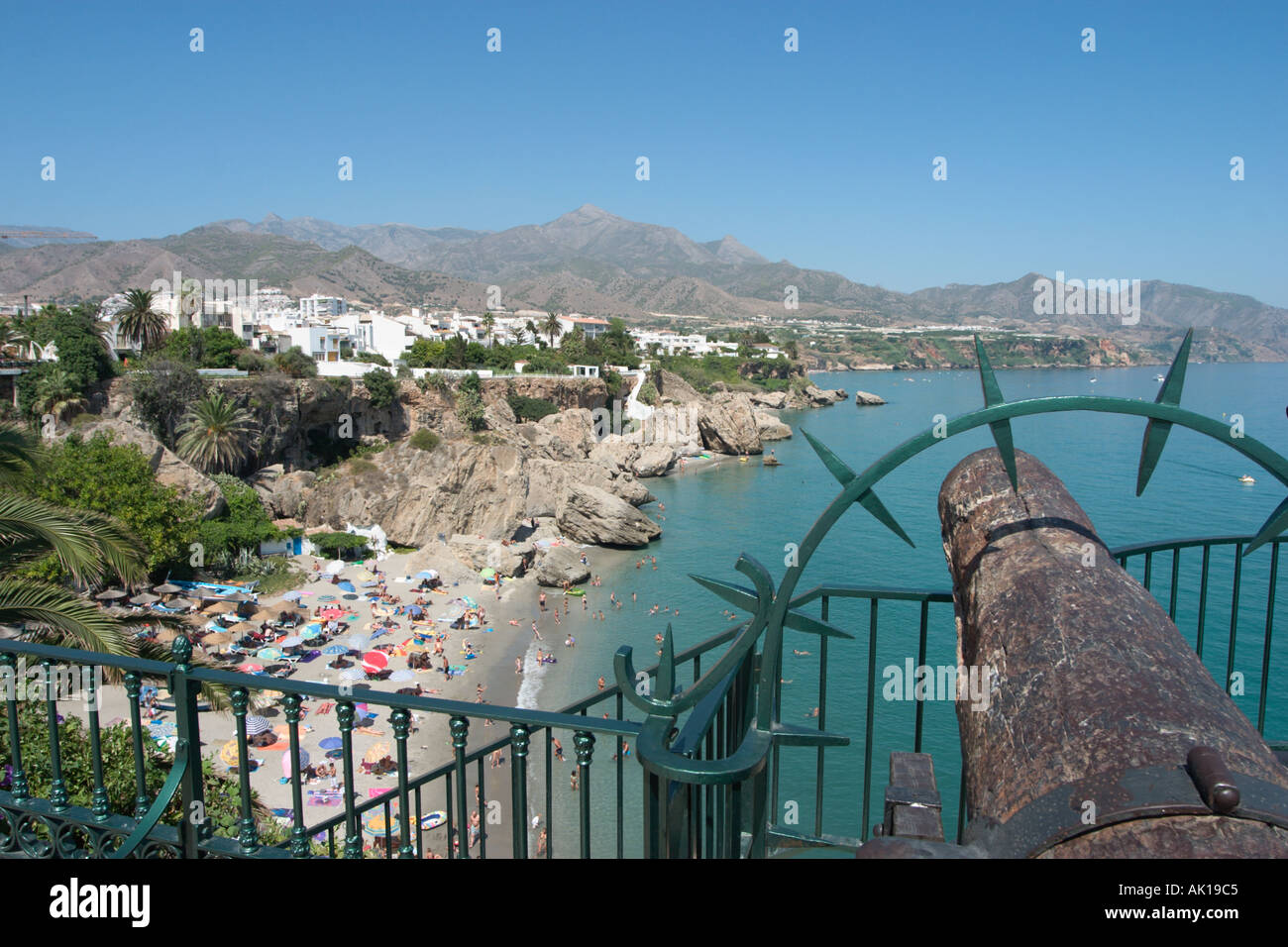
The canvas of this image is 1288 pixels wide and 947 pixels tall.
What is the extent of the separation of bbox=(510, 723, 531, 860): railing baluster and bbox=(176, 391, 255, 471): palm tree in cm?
3274

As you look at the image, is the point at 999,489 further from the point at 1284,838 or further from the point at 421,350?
the point at 421,350

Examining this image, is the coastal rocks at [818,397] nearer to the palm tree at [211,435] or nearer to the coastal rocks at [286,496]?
the coastal rocks at [286,496]

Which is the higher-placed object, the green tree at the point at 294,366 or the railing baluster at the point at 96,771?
the green tree at the point at 294,366

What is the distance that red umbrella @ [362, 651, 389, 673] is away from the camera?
20108 millimetres

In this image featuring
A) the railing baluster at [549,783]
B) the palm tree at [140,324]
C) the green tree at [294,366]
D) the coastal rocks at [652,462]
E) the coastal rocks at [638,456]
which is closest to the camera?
the railing baluster at [549,783]

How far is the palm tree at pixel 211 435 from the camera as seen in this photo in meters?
31.3

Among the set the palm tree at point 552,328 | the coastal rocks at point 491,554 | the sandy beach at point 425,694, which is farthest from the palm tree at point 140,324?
the palm tree at point 552,328

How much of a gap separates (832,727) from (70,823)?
1801 centimetres

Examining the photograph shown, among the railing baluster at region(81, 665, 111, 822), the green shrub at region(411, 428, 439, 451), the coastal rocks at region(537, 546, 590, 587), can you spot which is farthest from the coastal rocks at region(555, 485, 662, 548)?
the railing baluster at region(81, 665, 111, 822)

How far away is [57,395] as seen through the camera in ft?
99.3

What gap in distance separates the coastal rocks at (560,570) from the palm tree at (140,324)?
24071 millimetres

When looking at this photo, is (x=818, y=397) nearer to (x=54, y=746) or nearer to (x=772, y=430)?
(x=772, y=430)

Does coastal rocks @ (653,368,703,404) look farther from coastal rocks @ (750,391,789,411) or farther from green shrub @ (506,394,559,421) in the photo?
green shrub @ (506,394,559,421)

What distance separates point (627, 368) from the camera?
6738 centimetres
